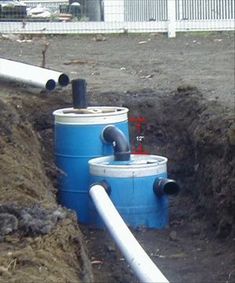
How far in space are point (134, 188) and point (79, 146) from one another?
0.74 metres

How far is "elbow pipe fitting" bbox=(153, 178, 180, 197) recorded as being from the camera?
27.2 ft

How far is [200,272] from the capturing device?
7.29 meters

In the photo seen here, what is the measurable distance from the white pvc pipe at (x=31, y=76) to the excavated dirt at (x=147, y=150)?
131 mm

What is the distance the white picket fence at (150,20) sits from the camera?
1554 cm

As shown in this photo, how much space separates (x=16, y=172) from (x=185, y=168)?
3.12 m

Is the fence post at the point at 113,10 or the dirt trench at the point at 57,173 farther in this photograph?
the fence post at the point at 113,10

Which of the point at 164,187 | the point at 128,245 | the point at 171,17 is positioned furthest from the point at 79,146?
the point at 171,17

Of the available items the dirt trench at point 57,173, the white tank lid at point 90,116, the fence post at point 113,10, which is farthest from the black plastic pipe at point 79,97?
the fence post at point 113,10

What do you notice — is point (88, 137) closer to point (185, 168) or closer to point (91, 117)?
point (91, 117)

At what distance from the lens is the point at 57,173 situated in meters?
8.80

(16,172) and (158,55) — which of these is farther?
(158,55)

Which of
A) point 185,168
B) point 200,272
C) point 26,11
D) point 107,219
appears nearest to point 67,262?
point 107,219

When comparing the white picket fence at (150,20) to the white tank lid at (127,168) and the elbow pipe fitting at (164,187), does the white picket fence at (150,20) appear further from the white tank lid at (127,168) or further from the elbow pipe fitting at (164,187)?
the elbow pipe fitting at (164,187)

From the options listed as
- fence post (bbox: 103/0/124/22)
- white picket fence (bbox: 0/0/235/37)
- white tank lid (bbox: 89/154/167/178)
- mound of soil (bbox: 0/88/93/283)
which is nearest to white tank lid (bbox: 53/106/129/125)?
white tank lid (bbox: 89/154/167/178)
